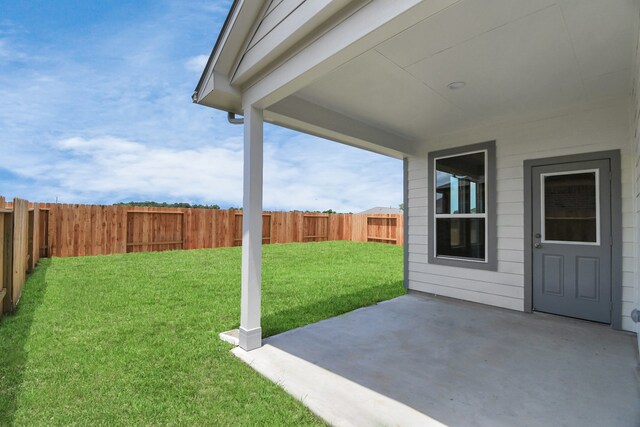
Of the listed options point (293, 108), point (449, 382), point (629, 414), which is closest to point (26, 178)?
point (293, 108)

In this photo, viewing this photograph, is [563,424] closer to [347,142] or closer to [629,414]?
[629,414]

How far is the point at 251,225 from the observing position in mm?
2797

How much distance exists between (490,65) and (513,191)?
2128 mm

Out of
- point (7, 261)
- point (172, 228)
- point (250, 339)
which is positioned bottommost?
point (250, 339)

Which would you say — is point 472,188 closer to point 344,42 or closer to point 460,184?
point 460,184

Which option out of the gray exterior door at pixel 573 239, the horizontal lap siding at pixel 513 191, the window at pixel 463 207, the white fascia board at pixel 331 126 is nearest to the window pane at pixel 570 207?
the gray exterior door at pixel 573 239

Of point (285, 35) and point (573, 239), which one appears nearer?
point (285, 35)

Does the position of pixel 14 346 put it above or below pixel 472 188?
below

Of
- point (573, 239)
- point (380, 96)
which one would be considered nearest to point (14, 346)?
point (380, 96)

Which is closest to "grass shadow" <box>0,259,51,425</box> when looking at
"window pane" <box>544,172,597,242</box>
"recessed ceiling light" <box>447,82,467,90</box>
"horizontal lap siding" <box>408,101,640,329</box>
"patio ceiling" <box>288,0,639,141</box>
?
"patio ceiling" <box>288,0,639,141</box>

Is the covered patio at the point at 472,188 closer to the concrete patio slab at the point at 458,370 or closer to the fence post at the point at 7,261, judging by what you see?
the concrete patio slab at the point at 458,370

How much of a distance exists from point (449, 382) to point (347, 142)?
Result: 10.0 ft

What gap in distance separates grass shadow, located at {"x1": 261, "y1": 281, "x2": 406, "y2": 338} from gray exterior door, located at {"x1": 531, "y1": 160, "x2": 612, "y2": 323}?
2074 millimetres

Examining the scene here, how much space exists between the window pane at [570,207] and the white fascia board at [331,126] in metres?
2.07
